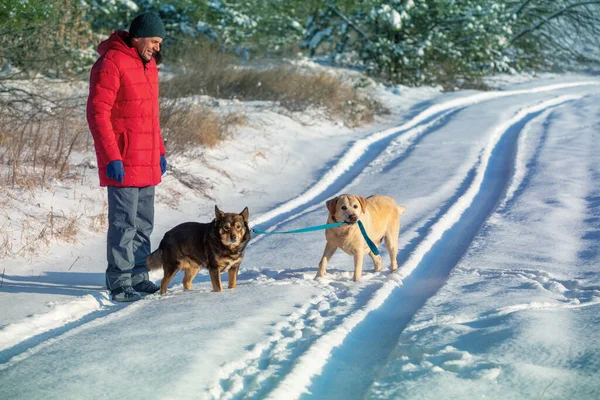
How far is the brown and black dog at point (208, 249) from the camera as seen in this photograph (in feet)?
18.3

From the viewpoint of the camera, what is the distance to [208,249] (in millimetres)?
5645

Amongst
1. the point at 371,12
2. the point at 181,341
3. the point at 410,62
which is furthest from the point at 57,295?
the point at 410,62

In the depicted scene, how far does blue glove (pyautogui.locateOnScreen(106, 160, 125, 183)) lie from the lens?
5.07m

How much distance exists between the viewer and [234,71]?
1720cm

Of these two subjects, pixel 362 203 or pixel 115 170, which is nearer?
pixel 115 170

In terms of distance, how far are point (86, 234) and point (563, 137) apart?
10439 millimetres

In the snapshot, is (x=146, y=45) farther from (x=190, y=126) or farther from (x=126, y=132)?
(x=190, y=126)

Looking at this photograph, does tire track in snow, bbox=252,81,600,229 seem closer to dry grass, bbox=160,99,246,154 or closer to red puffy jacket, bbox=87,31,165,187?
dry grass, bbox=160,99,246,154

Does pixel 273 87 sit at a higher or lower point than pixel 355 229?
higher

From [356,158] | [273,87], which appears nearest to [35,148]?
[356,158]

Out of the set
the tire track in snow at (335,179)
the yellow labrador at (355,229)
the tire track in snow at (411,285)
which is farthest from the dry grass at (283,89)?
the yellow labrador at (355,229)

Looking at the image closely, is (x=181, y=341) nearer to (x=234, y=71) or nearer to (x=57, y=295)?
(x=57, y=295)

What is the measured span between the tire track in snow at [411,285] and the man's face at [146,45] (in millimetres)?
2504

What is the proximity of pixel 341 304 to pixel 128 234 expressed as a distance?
1.78 metres
